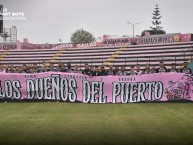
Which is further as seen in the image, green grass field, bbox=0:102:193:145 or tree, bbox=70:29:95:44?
tree, bbox=70:29:95:44

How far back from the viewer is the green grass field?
7.68 metres

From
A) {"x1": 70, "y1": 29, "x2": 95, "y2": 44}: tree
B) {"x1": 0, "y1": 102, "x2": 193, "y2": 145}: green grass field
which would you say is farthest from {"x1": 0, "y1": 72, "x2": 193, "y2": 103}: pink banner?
{"x1": 70, "y1": 29, "x2": 95, "y2": 44}: tree

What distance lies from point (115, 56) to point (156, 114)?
34478mm

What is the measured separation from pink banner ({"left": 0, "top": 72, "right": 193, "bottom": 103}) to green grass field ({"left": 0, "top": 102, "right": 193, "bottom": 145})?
2.10 m

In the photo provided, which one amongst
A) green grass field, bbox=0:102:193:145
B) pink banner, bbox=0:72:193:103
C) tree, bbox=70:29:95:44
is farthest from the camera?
tree, bbox=70:29:95:44

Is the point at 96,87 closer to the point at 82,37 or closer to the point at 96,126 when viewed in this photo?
the point at 96,126

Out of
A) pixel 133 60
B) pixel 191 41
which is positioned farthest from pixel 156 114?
pixel 191 41

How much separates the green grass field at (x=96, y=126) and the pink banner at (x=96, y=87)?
210 cm

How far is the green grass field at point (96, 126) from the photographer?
7680mm

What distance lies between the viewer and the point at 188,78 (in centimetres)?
1534

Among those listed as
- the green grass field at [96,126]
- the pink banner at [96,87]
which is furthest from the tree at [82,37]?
the green grass field at [96,126]

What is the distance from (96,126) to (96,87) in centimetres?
621

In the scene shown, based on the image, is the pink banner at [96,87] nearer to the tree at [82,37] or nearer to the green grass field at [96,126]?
the green grass field at [96,126]

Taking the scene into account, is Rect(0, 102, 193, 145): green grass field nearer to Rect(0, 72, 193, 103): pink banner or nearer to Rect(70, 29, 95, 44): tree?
Rect(0, 72, 193, 103): pink banner
